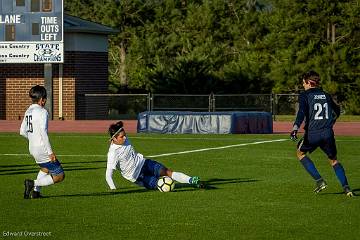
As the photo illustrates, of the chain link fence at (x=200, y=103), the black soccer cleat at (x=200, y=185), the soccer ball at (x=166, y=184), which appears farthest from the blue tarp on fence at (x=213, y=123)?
the soccer ball at (x=166, y=184)

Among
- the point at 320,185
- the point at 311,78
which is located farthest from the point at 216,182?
the point at 311,78

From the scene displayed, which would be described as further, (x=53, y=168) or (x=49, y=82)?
(x=49, y=82)

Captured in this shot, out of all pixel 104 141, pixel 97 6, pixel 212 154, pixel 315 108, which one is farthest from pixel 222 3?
pixel 315 108

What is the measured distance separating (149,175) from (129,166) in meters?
0.54

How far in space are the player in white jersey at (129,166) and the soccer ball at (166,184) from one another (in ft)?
0.40

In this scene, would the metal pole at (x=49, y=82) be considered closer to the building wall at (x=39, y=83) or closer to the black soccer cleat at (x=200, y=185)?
the building wall at (x=39, y=83)

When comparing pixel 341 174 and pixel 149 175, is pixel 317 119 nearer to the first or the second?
pixel 341 174

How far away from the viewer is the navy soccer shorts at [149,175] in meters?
15.5

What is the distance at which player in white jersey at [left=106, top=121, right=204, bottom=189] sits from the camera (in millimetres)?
15055

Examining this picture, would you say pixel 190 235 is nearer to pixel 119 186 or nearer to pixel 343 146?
pixel 119 186

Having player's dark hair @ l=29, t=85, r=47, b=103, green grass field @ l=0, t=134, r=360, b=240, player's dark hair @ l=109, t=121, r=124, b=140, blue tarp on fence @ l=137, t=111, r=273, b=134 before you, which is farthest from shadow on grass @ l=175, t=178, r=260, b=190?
blue tarp on fence @ l=137, t=111, r=273, b=134

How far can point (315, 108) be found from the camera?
1466 centimetres

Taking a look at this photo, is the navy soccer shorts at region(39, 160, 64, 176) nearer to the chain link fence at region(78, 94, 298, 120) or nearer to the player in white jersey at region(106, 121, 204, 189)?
the player in white jersey at region(106, 121, 204, 189)

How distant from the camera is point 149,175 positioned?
51.2 feet
